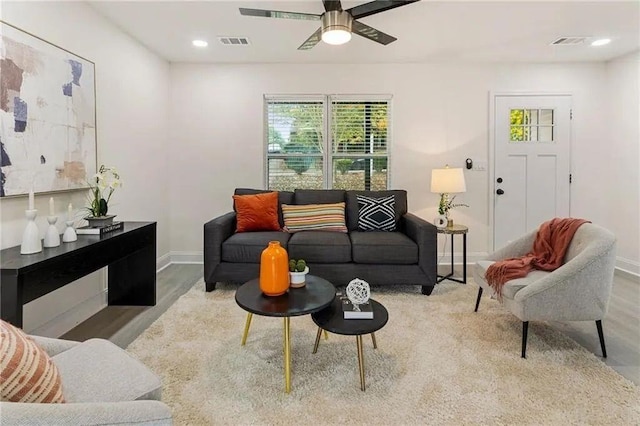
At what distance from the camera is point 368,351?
224cm

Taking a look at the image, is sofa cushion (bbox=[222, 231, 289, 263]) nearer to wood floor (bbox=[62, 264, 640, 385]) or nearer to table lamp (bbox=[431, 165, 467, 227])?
wood floor (bbox=[62, 264, 640, 385])

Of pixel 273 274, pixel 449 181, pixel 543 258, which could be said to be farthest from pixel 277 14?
pixel 543 258

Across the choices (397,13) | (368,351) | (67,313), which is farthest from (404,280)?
(67,313)

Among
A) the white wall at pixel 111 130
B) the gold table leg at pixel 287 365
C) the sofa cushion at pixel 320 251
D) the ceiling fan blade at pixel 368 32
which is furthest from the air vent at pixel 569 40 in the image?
the white wall at pixel 111 130

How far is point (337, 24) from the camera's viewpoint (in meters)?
2.48

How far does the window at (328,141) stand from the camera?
4.54 meters

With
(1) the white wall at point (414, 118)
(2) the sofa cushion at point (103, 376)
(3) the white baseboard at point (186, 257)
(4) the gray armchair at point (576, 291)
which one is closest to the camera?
(2) the sofa cushion at point (103, 376)

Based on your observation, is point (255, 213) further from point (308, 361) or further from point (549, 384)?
point (549, 384)

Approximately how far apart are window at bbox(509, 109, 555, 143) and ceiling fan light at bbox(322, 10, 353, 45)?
2968 mm

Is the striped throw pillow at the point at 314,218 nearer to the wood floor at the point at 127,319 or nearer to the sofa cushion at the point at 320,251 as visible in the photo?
the sofa cushion at the point at 320,251

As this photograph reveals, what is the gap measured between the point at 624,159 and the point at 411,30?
3091 mm

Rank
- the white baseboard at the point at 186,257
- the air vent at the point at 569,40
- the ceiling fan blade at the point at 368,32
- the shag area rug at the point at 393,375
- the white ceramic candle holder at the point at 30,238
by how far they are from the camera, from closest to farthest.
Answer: the shag area rug at the point at 393,375, the white ceramic candle holder at the point at 30,238, the ceiling fan blade at the point at 368,32, the air vent at the point at 569,40, the white baseboard at the point at 186,257

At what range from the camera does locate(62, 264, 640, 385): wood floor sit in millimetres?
2234

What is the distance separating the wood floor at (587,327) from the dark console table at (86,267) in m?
0.19
